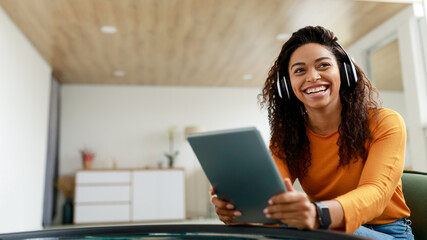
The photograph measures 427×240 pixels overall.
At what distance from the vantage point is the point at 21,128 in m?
4.36

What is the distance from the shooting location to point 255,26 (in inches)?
171

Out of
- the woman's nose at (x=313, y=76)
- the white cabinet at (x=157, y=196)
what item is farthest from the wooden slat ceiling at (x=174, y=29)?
the woman's nose at (x=313, y=76)

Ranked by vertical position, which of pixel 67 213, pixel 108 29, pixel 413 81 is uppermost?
pixel 108 29

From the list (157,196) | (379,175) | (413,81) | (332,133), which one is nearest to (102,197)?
(157,196)

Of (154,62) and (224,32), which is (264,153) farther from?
(154,62)

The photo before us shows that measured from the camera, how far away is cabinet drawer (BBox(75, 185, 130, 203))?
5844 millimetres

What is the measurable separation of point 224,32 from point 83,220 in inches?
143

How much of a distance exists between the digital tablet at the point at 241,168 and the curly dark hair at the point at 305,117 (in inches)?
15.5

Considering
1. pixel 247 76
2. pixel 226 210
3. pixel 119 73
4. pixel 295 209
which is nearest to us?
pixel 295 209

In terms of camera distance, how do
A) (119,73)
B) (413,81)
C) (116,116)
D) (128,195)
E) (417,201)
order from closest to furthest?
(417,201), (413,81), (128,195), (119,73), (116,116)

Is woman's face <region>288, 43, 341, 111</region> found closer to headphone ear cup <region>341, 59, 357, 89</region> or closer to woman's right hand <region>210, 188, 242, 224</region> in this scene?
headphone ear cup <region>341, 59, 357, 89</region>

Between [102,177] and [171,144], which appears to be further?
[171,144]

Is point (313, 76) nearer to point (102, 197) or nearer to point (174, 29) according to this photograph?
point (174, 29)

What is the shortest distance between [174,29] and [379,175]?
12.5ft
